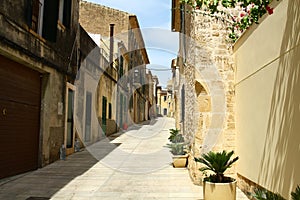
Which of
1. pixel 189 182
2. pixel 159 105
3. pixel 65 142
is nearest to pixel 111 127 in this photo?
pixel 65 142

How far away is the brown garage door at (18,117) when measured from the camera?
6.85 meters

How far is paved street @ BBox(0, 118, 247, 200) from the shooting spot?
5.88 meters

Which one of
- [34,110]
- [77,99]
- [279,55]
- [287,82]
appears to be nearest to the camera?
[287,82]

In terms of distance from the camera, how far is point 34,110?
8461 mm

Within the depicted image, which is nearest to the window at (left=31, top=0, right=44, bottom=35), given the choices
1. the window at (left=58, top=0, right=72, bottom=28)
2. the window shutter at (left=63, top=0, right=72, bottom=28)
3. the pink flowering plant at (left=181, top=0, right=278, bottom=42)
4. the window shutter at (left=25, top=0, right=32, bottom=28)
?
the window shutter at (left=25, top=0, right=32, bottom=28)

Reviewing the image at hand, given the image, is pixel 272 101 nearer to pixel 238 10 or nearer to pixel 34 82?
pixel 238 10

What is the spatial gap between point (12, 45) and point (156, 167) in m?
5.21

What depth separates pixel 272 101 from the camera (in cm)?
475

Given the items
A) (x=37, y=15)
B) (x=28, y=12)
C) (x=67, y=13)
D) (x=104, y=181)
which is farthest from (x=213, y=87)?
(x=67, y=13)

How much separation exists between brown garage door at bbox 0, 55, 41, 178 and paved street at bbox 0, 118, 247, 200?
1.26 feet

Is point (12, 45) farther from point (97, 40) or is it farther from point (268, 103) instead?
point (97, 40)

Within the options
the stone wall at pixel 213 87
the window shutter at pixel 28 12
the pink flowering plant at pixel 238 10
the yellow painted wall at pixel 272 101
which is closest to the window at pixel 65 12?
the window shutter at pixel 28 12

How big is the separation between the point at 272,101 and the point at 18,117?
6024 millimetres

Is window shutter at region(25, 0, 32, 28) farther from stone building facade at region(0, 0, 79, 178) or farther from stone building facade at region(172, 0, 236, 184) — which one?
stone building facade at region(172, 0, 236, 184)
